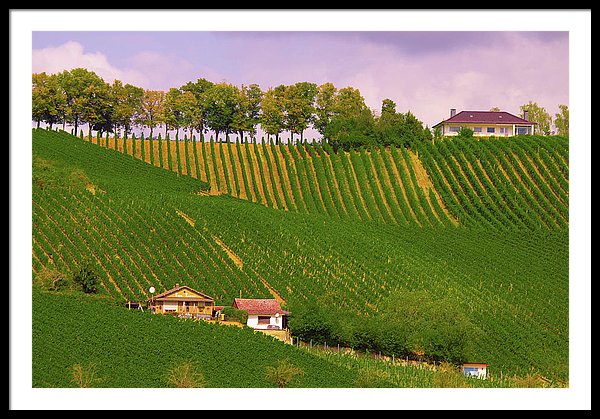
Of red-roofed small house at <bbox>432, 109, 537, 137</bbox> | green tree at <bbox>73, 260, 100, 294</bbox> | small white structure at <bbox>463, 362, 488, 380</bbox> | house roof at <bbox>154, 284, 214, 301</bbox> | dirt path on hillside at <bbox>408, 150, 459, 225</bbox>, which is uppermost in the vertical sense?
red-roofed small house at <bbox>432, 109, 537, 137</bbox>

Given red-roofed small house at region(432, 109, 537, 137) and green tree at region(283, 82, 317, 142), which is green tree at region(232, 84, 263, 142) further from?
red-roofed small house at region(432, 109, 537, 137)

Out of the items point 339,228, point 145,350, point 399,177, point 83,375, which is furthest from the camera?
point 399,177

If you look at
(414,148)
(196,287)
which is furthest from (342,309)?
(414,148)

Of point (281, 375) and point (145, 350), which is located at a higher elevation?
point (145, 350)

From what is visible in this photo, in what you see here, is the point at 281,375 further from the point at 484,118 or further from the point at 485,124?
the point at 484,118

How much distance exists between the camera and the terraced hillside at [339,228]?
38.8m

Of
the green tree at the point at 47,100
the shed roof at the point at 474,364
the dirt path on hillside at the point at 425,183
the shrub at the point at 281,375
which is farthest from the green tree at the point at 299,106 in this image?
the shrub at the point at 281,375

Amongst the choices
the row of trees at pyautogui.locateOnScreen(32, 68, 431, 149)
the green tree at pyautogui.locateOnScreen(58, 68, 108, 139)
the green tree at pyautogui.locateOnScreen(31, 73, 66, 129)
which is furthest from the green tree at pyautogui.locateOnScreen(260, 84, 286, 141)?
the green tree at pyautogui.locateOnScreen(31, 73, 66, 129)

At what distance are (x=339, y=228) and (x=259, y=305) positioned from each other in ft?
47.5

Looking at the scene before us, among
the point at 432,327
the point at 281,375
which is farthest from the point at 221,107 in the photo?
the point at 281,375

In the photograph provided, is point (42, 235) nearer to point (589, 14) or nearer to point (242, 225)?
point (242, 225)

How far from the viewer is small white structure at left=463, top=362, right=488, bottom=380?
33.2 meters

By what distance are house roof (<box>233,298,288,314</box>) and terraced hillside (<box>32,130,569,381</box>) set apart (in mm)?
1230

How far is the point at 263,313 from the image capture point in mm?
35750
